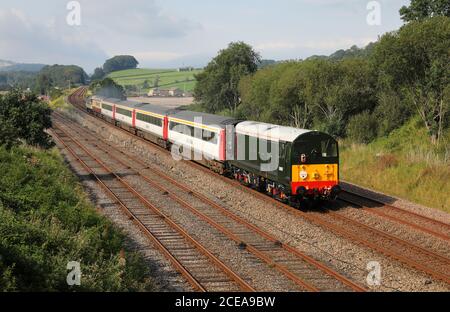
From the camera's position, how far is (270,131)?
2161 cm

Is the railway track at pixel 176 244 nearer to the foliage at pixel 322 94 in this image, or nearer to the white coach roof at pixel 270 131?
the white coach roof at pixel 270 131

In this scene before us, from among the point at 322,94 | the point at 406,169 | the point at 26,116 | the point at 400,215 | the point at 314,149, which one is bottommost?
the point at 400,215

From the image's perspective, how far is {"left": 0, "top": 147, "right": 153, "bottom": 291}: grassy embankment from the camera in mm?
10289

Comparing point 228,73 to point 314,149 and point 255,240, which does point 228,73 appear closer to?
point 314,149

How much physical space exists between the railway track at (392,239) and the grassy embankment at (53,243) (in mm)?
6727

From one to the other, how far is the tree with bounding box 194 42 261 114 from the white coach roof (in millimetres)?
47654

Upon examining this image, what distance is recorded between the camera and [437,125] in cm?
3281

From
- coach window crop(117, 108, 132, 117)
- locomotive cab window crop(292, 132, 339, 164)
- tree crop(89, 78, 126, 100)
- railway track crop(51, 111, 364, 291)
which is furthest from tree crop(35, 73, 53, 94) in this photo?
locomotive cab window crop(292, 132, 339, 164)

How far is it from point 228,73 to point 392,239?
60.0m

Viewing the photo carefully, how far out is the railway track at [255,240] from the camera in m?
12.6

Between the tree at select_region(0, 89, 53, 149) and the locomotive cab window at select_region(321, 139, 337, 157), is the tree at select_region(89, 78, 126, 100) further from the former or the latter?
the locomotive cab window at select_region(321, 139, 337, 157)
